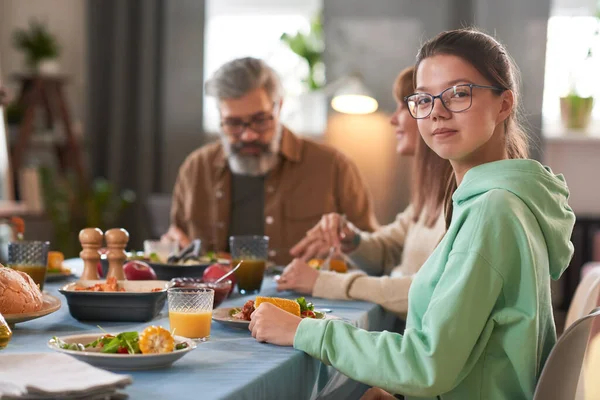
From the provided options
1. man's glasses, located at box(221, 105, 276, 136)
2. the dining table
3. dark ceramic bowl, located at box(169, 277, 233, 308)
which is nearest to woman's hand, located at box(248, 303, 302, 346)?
the dining table

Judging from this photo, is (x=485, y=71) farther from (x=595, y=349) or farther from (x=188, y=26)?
(x=188, y=26)

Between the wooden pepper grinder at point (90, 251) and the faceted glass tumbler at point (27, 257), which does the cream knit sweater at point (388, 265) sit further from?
the faceted glass tumbler at point (27, 257)

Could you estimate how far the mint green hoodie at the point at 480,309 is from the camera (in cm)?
127

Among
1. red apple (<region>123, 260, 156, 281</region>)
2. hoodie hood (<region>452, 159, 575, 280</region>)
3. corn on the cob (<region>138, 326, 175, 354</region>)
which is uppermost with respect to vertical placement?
hoodie hood (<region>452, 159, 575, 280</region>)

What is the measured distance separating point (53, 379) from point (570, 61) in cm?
463

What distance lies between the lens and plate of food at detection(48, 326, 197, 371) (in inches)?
48.1

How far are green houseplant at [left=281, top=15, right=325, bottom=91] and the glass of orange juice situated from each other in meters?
3.99

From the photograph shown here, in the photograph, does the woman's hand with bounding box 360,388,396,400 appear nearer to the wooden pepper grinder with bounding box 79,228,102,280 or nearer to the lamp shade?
the wooden pepper grinder with bounding box 79,228,102,280

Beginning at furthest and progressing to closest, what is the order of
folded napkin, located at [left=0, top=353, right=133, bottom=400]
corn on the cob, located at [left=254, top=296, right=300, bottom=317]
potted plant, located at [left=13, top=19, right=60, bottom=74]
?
potted plant, located at [left=13, top=19, right=60, bottom=74] < corn on the cob, located at [left=254, top=296, right=300, bottom=317] < folded napkin, located at [left=0, top=353, right=133, bottom=400]

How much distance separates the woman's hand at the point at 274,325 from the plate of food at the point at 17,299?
43cm

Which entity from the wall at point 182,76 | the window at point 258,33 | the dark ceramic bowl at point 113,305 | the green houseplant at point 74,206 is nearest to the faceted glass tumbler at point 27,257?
the dark ceramic bowl at point 113,305

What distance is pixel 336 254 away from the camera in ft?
8.37

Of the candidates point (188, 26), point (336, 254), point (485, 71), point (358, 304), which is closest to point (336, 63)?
point (188, 26)

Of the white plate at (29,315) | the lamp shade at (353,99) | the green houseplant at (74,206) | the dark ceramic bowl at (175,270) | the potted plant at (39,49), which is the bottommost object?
the green houseplant at (74,206)
